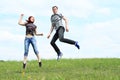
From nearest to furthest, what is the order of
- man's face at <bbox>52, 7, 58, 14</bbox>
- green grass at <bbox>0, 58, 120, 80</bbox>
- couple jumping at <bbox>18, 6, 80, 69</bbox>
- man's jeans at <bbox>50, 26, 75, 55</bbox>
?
green grass at <bbox>0, 58, 120, 80</bbox> < couple jumping at <bbox>18, 6, 80, 69</bbox> < man's face at <bbox>52, 7, 58, 14</bbox> < man's jeans at <bbox>50, 26, 75, 55</bbox>

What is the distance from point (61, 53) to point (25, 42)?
229cm

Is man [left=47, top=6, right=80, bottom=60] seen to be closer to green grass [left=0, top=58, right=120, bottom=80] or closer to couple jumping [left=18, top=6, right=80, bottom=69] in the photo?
couple jumping [left=18, top=6, right=80, bottom=69]

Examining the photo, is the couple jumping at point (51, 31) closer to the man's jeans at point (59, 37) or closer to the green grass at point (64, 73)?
the man's jeans at point (59, 37)

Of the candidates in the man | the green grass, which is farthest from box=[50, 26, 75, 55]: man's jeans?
the green grass

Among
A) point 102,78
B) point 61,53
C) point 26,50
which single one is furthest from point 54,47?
point 102,78

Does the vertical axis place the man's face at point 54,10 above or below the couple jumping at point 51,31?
above

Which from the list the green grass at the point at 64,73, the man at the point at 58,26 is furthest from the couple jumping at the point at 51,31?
the green grass at the point at 64,73

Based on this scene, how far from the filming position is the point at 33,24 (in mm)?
19406

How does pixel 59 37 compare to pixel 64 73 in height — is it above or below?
above

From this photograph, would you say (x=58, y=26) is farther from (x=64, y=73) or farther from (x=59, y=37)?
(x=64, y=73)

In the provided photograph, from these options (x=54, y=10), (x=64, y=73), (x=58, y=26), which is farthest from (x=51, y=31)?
(x=64, y=73)

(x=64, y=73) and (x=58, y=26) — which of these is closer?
(x=64, y=73)

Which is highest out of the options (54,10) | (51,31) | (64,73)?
(54,10)

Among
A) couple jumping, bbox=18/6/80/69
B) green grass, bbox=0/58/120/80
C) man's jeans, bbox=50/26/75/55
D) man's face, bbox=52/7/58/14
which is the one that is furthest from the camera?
man's jeans, bbox=50/26/75/55
